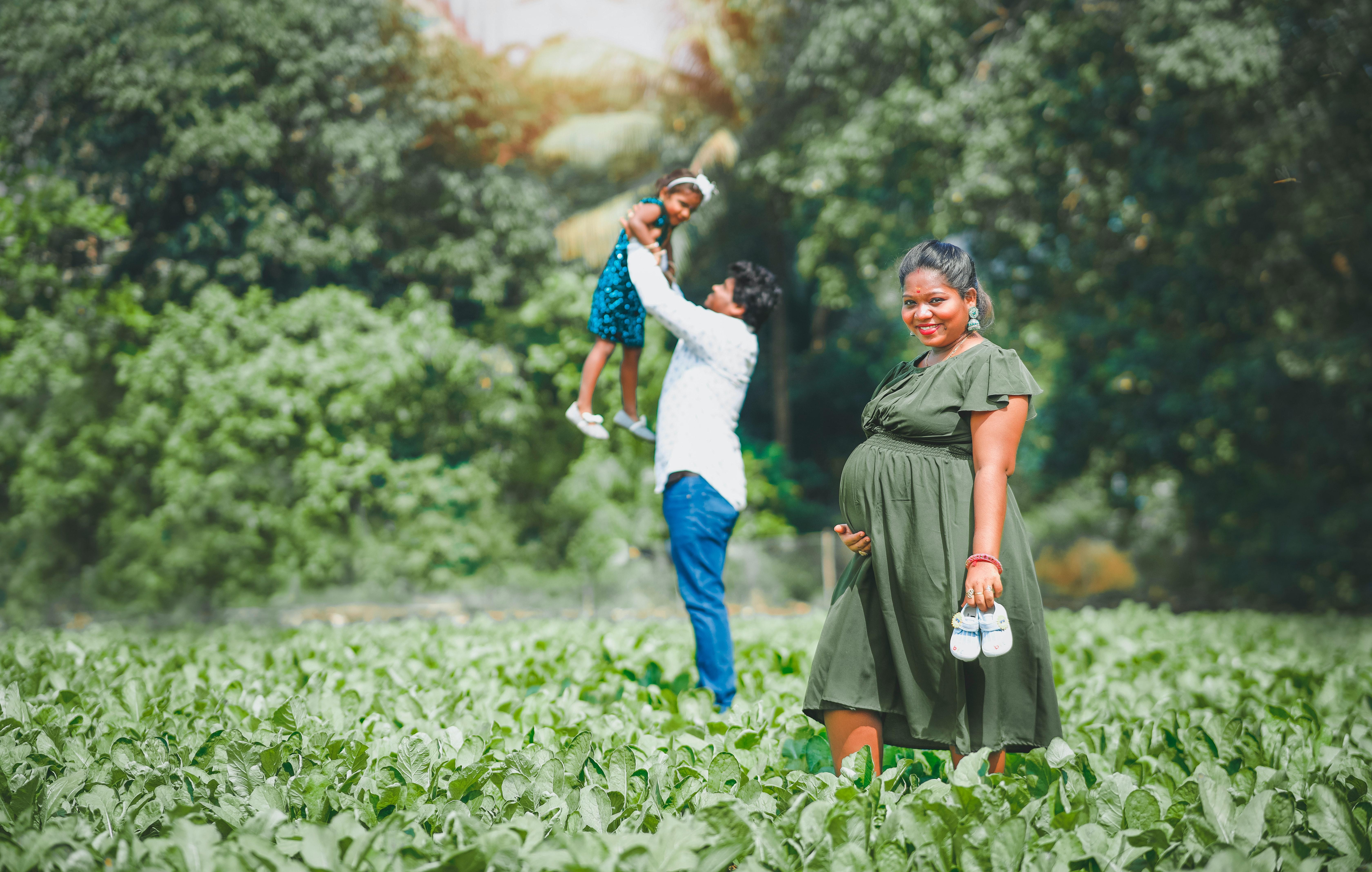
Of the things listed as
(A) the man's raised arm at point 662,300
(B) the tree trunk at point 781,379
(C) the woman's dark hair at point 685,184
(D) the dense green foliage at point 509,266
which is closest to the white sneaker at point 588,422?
(A) the man's raised arm at point 662,300

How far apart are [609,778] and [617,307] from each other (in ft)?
6.33

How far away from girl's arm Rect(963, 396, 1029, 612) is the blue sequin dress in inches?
67.9

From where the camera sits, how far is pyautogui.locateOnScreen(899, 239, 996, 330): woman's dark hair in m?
2.61

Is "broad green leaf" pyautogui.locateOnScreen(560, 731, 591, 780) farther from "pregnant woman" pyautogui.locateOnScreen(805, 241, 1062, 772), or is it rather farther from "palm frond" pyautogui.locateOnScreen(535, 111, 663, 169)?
"palm frond" pyautogui.locateOnScreen(535, 111, 663, 169)

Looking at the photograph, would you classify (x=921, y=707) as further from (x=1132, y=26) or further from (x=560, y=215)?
(x=560, y=215)

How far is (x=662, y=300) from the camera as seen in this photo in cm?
350

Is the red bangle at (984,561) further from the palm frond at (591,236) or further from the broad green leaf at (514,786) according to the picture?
the palm frond at (591,236)

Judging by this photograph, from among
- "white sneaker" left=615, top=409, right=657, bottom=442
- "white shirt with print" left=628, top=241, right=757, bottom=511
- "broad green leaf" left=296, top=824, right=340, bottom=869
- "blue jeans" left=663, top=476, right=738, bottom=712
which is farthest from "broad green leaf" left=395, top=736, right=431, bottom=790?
"white sneaker" left=615, top=409, right=657, bottom=442

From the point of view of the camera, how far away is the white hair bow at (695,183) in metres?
3.70

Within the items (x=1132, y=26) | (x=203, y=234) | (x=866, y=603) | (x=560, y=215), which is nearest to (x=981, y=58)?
(x=1132, y=26)

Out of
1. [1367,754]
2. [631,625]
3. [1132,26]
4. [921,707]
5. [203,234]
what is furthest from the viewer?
[203,234]

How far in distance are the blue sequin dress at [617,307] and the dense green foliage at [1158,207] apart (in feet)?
28.9

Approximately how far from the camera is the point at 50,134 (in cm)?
1106

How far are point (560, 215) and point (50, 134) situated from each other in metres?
6.98
